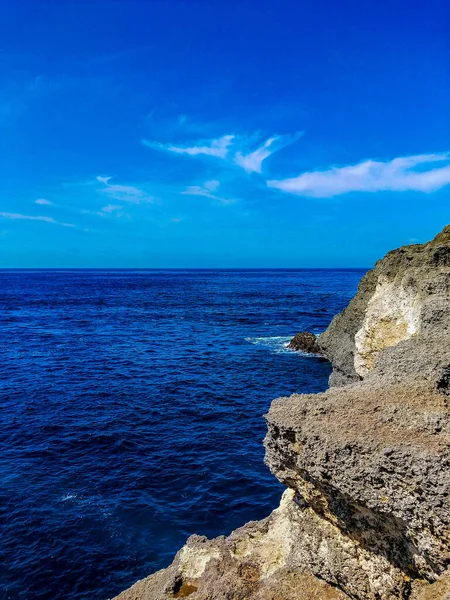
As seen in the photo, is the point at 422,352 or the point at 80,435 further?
the point at 80,435

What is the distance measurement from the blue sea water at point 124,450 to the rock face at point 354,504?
5.11 m

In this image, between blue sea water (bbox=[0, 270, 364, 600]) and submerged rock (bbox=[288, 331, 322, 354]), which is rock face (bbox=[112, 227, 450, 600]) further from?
submerged rock (bbox=[288, 331, 322, 354])

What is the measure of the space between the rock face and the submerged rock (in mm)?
31395

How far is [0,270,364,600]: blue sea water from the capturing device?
49.4 feet

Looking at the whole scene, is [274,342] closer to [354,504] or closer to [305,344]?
[305,344]

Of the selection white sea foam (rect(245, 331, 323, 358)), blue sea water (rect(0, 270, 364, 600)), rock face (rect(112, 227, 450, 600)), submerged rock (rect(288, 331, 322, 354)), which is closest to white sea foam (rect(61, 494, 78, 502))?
blue sea water (rect(0, 270, 364, 600))

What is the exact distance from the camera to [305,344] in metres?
44.3

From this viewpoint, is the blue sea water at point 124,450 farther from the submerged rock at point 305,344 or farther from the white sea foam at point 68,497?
the submerged rock at point 305,344

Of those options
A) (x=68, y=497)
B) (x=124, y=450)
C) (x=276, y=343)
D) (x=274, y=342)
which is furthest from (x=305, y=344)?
(x=68, y=497)

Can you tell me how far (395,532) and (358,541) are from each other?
948 mm

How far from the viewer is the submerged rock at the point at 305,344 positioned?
43.4 metres

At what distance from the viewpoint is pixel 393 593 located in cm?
782

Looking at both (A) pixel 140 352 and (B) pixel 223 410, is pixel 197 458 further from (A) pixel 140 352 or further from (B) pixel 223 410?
(A) pixel 140 352

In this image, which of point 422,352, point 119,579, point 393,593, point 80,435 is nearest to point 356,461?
point 393,593
